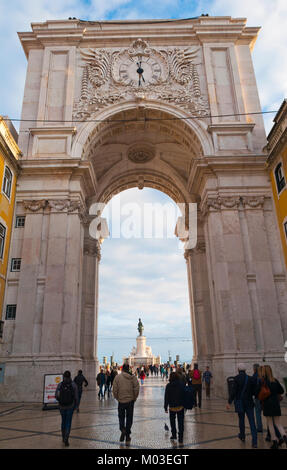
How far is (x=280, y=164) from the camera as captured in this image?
21688 millimetres

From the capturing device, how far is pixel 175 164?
111 ft

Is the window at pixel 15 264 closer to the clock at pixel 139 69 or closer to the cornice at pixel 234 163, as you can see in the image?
the cornice at pixel 234 163

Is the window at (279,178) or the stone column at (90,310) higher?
the window at (279,178)

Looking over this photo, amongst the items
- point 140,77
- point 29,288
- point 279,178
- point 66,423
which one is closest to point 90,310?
point 29,288

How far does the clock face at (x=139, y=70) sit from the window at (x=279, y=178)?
1200 cm

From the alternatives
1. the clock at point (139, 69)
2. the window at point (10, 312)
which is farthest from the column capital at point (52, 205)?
the clock at point (139, 69)

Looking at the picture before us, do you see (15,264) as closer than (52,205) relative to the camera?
Yes

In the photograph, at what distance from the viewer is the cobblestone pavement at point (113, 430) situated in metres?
8.49

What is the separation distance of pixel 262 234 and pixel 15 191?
16.5 meters

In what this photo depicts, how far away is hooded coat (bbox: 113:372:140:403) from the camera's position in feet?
28.9

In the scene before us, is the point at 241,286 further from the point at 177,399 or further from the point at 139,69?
the point at 139,69

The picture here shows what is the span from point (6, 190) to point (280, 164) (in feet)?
57.1

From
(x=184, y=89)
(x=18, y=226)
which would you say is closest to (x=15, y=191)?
(x=18, y=226)
